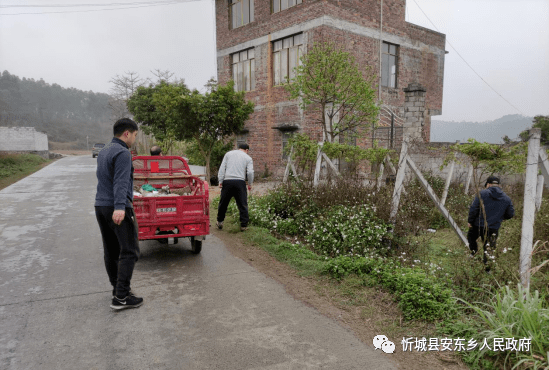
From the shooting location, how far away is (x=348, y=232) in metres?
6.05

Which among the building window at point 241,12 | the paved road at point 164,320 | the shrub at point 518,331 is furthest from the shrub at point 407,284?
the building window at point 241,12

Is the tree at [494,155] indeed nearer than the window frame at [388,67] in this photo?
Yes

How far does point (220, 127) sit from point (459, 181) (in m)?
9.28

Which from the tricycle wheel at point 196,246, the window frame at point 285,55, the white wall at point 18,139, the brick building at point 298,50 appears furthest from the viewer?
the white wall at point 18,139

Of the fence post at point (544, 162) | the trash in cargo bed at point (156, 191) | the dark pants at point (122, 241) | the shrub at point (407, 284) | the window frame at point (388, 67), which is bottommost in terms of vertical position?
the shrub at point (407, 284)

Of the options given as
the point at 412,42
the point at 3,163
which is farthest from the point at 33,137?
the point at 412,42

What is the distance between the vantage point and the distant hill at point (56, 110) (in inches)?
3268

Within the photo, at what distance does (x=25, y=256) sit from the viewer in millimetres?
6207

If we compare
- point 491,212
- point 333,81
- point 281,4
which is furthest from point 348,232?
point 281,4

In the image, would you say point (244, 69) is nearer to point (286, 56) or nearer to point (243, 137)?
point (286, 56)

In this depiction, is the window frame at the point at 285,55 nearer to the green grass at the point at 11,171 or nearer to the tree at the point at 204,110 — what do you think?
the tree at the point at 204,110

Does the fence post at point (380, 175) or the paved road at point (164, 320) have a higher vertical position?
the fence post at point (380, 175)

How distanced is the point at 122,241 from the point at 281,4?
1612cm

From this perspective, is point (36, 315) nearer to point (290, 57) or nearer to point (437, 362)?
point (437, 362)
